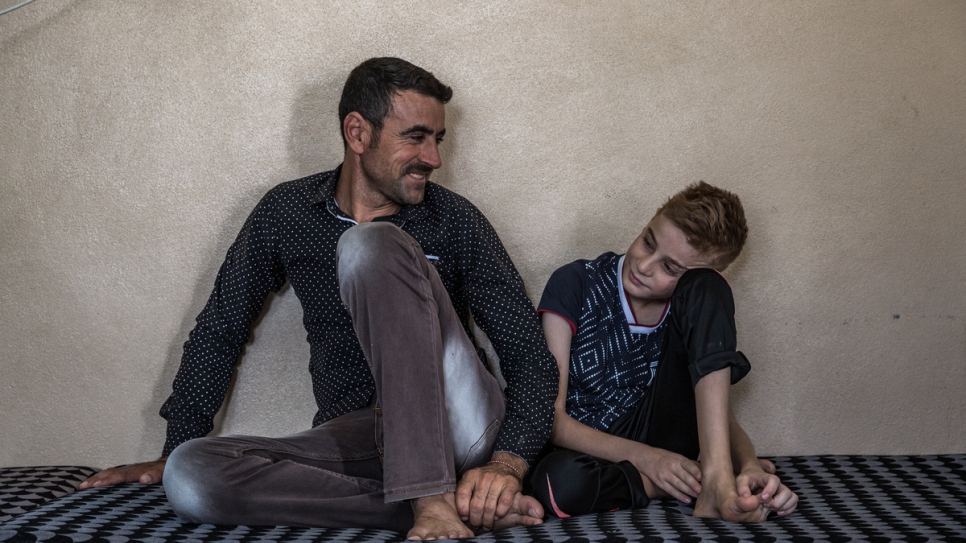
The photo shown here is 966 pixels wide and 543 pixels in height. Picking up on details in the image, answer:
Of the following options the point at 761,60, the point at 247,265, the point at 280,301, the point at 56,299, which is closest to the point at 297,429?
the point at 280,301

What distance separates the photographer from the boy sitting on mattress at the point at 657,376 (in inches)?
62.0

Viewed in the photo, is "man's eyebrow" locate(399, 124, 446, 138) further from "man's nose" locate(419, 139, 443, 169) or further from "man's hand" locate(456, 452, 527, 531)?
"man's hand" locate(456, 452, 527, 531)

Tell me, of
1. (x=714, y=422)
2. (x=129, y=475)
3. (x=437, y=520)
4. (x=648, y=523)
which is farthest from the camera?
(x=129, y=475)

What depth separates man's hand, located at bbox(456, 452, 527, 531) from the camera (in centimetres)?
144

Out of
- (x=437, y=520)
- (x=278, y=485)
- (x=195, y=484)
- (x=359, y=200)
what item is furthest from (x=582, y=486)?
(x=359, y=200)

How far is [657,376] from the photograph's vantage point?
1.78m

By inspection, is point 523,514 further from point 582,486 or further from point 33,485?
point 33,485

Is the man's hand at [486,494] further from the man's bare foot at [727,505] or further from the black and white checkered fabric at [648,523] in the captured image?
the man's bare foot at [727,505]

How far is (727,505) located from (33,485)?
1.50m

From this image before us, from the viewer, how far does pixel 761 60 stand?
85.0 inches

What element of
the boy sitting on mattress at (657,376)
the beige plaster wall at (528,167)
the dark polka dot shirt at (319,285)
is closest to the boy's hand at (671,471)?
the boy sitting on mattress at (657,376)

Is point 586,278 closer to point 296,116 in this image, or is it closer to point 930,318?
point 296,116

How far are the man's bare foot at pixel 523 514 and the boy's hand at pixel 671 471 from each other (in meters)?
0.29

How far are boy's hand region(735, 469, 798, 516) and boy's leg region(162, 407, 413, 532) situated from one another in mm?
609
